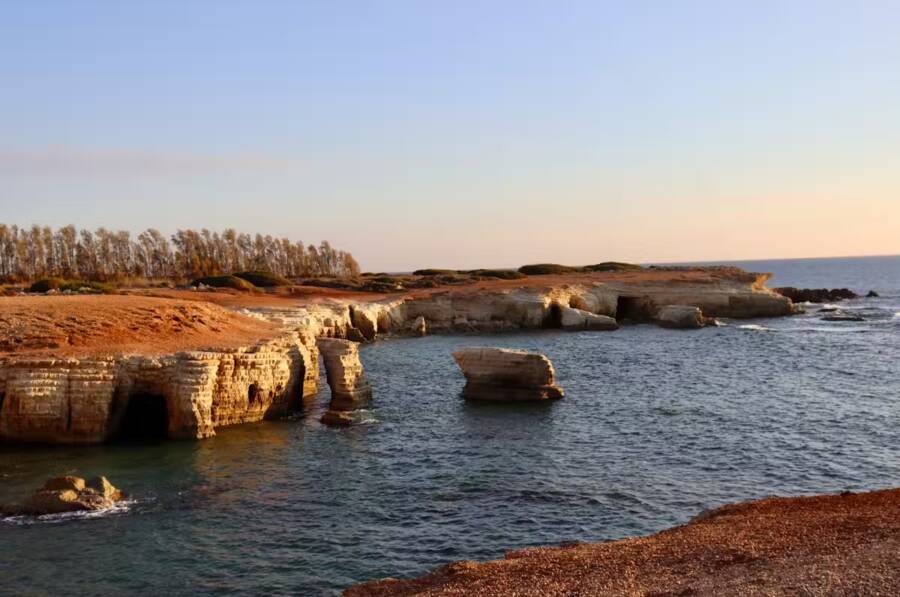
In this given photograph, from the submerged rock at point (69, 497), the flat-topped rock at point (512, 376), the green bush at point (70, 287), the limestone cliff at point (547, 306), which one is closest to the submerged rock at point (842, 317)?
the limestone cliff at point (547, 306)

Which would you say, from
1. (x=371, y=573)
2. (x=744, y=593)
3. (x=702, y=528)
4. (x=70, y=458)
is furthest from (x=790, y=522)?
(x=70, y=458)

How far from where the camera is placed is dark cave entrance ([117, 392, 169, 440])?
30.7m

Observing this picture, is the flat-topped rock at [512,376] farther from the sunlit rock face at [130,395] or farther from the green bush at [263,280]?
the green bush at [263,280]

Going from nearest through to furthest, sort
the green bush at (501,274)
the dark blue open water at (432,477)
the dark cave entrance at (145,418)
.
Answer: the dark blue open water at (432,477), the dark cave entrance at (145,418), the green bush at (501,274)

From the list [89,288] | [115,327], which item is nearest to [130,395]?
[115,327]

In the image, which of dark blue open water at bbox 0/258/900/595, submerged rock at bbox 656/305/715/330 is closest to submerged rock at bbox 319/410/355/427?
dark blue open water at bbox 0/258/900/595

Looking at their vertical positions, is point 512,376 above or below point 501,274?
below

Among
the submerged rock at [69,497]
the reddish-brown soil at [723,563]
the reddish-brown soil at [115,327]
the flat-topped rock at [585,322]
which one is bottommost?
the submerged rock at [69,497]

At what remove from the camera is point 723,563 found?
46.8 ft

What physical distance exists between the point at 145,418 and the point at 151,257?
294 feet

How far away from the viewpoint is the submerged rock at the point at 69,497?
21.3 metres

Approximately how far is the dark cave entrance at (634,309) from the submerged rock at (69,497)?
Result: 6833cm

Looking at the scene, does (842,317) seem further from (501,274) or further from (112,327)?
(112,327)

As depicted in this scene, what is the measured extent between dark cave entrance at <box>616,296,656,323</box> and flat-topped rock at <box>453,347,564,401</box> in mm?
47254
